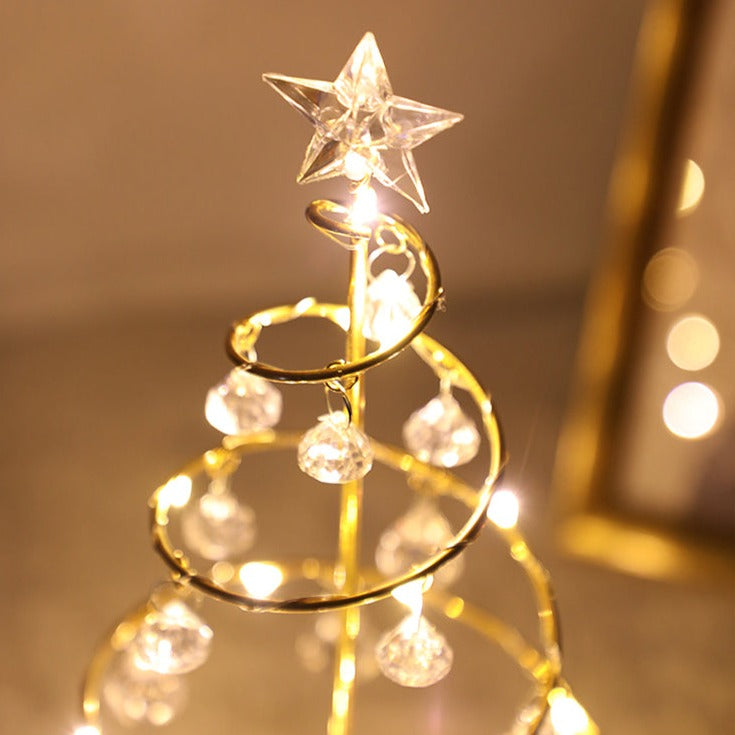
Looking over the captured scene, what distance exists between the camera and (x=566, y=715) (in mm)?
569

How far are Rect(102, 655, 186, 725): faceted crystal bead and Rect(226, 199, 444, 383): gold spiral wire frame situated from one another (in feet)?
1.44

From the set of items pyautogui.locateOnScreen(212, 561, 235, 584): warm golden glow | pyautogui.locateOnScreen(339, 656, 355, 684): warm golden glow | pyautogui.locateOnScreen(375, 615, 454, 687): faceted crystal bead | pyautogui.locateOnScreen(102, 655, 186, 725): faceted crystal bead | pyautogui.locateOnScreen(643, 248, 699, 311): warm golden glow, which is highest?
pyautogui.locateOnScreen(643, 248, 699, 311): warm golden glow

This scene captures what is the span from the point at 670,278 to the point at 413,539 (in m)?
0.46

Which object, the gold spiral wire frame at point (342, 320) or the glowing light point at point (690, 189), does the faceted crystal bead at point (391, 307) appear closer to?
the gold spiral wire frame at point (342, 320)

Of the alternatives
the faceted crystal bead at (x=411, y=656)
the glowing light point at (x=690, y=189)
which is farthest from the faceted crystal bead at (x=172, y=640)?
the glowing light point at (x=690, y=189)

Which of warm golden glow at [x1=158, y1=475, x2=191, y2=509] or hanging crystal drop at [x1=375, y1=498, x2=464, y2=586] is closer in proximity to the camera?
warm golden glow at [x1=158, y1=475, x2=191, y2=509]

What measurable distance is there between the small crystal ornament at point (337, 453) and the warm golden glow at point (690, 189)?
0.73m

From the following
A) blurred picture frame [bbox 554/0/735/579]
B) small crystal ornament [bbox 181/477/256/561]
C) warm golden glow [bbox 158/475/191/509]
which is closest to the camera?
warm golden glow [bbox 158/475/191/509]

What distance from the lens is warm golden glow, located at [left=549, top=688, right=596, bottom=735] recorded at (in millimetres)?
558

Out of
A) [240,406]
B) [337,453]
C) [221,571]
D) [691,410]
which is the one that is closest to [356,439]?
[337,453]

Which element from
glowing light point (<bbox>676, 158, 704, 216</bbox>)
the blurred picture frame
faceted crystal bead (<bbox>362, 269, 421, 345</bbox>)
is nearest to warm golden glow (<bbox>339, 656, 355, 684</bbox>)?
faceted crystal bead (<bbox>362, 269, 421, 345</bbox>)

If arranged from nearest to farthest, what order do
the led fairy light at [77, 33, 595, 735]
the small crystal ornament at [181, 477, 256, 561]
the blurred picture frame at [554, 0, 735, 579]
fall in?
the led fairy light at [77, 33, 595, 735]
the small crystal ornament at [181, 477, 256, 561]
the blurred picture frame at [554, 0, 735, 579]

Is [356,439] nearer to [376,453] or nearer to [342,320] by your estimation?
[342,320]

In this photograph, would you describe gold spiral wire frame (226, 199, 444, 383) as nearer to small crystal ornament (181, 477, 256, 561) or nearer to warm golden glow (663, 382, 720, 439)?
small crystal ornament (181, 477, 256, 561)
